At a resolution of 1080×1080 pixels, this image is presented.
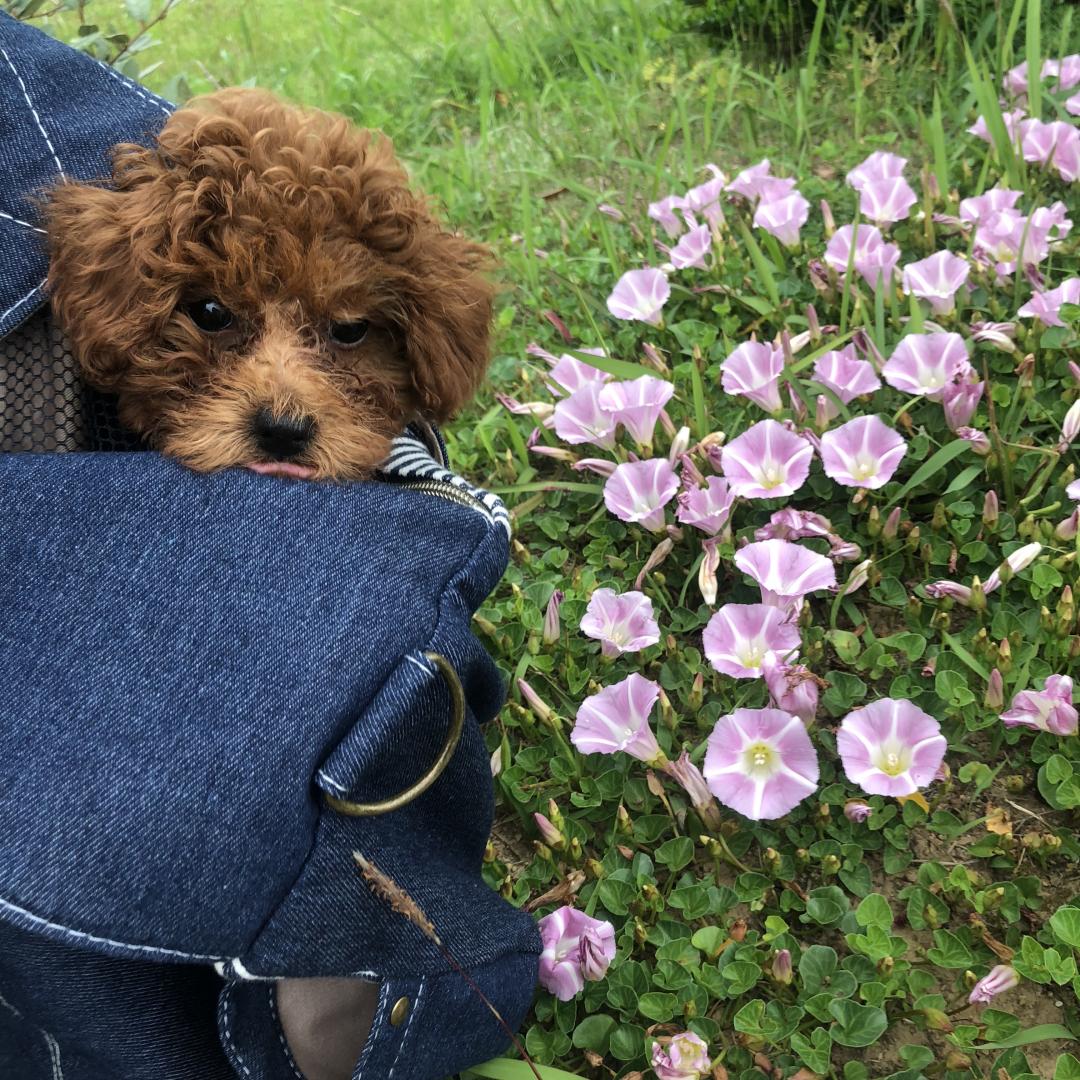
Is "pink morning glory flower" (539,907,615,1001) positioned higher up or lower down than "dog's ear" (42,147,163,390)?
lower down

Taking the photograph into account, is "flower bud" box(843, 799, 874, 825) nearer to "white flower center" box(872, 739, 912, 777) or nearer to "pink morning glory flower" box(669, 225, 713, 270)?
"white flower center" box(872, 739, 912, 777)

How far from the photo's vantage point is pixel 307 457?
1.52m

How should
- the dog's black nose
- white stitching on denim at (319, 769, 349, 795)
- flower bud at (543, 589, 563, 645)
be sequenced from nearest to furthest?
white stitching on denim at (319, 769, 349, 795) < the dog's black nose < flower bud at (543, 589, 563, 645)

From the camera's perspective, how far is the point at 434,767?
1.25m

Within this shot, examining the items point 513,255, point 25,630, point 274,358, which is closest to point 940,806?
point 274,358

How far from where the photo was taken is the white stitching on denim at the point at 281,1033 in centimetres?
131

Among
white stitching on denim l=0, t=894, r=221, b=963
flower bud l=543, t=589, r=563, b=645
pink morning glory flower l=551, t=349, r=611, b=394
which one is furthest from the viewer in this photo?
pink morning glory flower l=551, t=349, r=611, b=394

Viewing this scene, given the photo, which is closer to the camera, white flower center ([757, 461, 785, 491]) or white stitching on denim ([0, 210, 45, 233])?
white stitching on denim ([0, 210, 45, 233])

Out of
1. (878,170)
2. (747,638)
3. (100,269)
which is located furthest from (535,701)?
(878,170)

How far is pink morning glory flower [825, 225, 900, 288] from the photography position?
256 cm

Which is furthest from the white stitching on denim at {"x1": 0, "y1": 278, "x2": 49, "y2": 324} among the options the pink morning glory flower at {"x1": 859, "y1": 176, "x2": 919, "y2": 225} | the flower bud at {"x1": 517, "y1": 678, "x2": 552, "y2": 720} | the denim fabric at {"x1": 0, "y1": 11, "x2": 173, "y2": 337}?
the pink morning glory flower at {"x1": 859, "y1": 176, "x2": 919, "y2": 225}

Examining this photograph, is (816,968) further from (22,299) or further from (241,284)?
(22,299)

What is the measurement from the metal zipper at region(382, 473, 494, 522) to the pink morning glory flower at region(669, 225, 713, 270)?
160cm

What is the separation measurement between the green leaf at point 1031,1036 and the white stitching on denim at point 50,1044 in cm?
133
